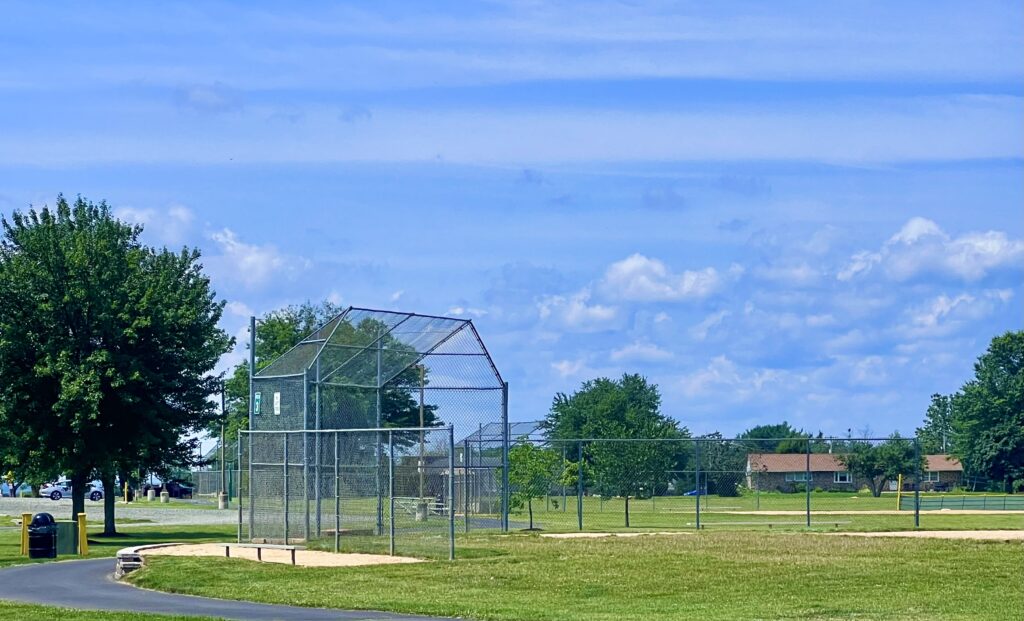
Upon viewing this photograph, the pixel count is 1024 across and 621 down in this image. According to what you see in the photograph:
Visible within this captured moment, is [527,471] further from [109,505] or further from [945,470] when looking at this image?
[945,470]

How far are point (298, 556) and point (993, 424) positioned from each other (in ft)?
244

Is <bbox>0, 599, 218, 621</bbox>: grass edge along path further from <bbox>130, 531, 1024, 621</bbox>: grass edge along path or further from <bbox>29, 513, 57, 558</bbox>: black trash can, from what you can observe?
<bbox>29, 513, 57, 558</bbox>: black trash can

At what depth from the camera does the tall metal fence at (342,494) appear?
2808 cm

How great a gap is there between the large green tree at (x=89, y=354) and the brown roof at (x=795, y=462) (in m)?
21.6

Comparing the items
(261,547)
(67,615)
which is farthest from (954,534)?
(67,615)

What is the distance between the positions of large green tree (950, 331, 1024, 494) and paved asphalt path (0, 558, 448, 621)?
7094cm

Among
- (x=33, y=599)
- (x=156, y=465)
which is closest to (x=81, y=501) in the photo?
(x=156, y=465)

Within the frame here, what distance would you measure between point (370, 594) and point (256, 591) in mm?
2099

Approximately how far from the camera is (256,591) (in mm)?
21938

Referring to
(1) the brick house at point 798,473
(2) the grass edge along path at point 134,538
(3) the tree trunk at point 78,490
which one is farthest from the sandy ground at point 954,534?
(3) the tree trunk at point 78,490

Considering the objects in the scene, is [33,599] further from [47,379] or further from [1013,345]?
[1013,345]

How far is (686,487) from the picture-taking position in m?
44.6

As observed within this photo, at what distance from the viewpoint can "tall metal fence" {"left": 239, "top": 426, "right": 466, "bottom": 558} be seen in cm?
2808

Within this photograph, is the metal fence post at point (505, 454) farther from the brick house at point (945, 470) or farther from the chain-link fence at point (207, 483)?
the brick house at point (945, 470)
